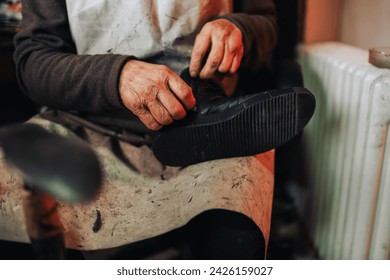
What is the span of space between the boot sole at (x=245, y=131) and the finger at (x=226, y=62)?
130mm

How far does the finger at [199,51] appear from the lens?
2.17 feet

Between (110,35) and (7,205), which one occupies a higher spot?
(110,35)

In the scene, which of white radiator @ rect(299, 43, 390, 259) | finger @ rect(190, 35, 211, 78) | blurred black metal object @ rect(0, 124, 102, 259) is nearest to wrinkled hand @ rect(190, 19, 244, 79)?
finger @ rect(190, 35, 211, 78)

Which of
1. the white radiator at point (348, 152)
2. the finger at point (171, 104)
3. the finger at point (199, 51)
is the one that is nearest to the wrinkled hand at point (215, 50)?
the finger at point (199, 51)

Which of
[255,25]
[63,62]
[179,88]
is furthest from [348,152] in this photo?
[63,62]

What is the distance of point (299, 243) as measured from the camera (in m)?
1.18

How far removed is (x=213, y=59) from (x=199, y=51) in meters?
0.03

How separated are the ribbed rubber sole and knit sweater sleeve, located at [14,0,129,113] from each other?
4.7 inches

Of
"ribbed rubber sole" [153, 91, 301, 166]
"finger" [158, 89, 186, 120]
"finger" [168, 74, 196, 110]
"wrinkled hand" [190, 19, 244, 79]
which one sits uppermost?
"wrinkled hand" [190, 19, 244, 79]

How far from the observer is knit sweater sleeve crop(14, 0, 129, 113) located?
24.8 inches

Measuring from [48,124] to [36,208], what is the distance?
472 mm

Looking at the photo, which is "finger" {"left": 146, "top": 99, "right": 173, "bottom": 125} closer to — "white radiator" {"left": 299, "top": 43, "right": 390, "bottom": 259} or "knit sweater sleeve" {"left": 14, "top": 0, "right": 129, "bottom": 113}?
"knit sweater sleeve" {"left": 14, "top": 0, "right": 129, "bottom": 113}
